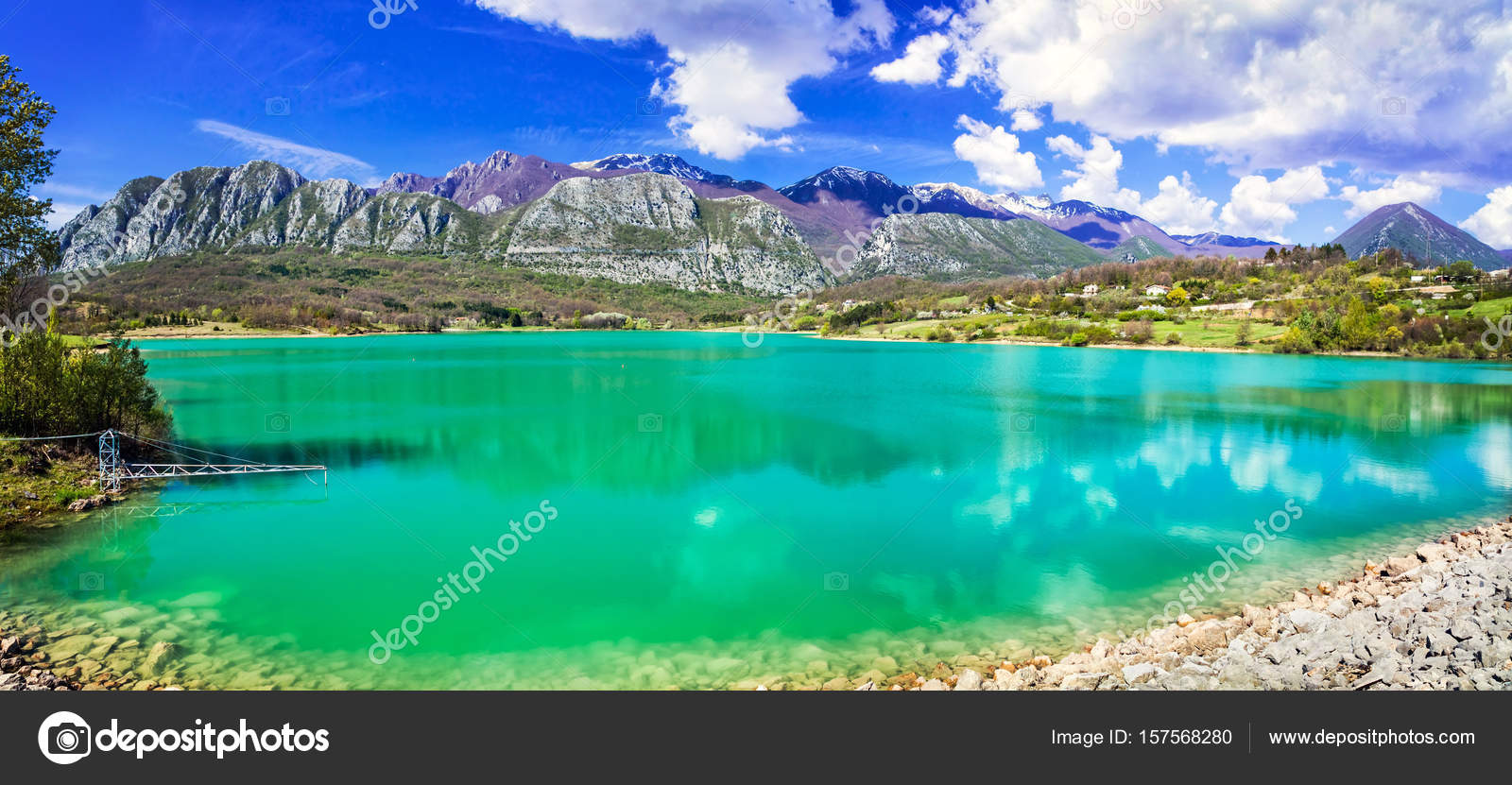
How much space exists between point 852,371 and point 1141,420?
1160 inches

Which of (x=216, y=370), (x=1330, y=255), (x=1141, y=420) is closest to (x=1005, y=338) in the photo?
(x=1330, y=255)

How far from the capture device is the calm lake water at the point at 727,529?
10.1m

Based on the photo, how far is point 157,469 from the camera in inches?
787

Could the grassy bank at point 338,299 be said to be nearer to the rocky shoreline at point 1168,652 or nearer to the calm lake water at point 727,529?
the calm lake water at point 727,529

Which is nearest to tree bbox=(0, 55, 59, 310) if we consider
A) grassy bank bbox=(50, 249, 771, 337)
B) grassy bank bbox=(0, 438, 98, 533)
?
grassy bank bbox=(0, 438, 98, 533)

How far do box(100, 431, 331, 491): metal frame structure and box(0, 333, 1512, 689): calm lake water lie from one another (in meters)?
0.68

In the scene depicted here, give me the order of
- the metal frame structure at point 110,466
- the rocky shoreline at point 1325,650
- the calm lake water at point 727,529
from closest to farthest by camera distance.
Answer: the rocky shoreline at point 1325,650 < the calm lake water at point 727,529 < the metal frame structure at point 110,466

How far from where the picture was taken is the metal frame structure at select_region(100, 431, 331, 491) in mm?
17594

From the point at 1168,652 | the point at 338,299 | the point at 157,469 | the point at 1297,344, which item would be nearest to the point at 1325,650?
the point at 1168,652
